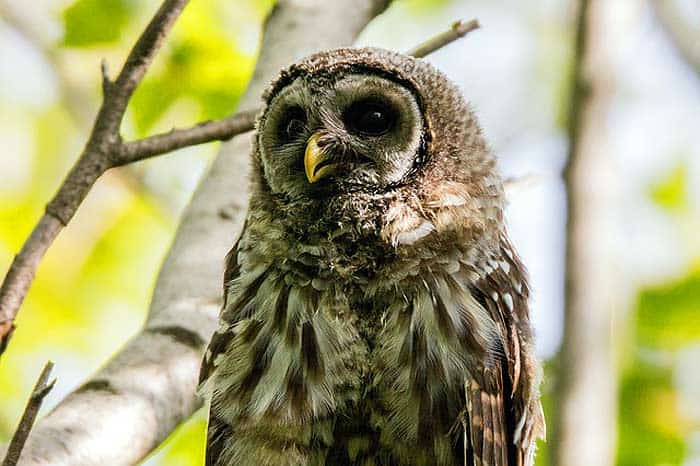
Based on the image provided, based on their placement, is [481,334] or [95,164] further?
[481,334]

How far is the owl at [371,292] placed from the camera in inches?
131

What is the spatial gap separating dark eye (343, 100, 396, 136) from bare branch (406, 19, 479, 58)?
0.74 feet

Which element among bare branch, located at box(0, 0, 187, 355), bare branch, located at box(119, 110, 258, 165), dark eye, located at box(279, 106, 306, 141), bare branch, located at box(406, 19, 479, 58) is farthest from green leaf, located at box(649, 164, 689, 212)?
bare branch, located at box(0, 0, 187, 355)

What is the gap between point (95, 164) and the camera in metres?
2.96

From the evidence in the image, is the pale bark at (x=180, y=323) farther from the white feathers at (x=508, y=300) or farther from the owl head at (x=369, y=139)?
the white feathers at (x=508, y=300)

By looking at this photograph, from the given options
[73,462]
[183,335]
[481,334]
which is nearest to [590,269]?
[481,334]

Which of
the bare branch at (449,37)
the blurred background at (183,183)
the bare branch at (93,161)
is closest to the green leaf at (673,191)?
the blurred background at (183,183)

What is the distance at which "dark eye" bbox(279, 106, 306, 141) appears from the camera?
396cm

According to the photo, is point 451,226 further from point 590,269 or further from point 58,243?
point 58,243

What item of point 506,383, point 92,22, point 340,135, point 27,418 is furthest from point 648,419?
point 27,418

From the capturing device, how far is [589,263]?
3482 millimetres

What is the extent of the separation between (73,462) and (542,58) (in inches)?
264

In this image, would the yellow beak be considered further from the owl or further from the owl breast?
the owl breast

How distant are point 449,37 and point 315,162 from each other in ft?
2.25
